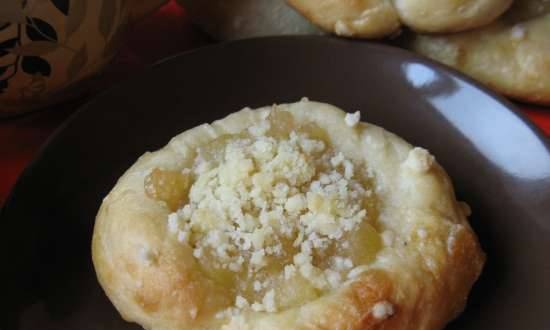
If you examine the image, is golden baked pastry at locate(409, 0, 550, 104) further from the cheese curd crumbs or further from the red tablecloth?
the cheese curd crumbs

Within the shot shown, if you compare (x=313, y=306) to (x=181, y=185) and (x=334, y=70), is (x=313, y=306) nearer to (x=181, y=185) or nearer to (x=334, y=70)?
(x=181, y=185)

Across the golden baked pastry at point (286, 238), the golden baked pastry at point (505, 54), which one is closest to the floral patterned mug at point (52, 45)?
the golden baked pastry at point (286, 238)

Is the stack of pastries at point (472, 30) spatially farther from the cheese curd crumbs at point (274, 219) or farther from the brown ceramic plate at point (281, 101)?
the cheese curd crumbs at point (274, 219)

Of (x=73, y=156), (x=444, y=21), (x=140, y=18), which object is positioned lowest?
(x=73, y=156)

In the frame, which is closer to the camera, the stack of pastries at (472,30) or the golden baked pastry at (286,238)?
the golden baked pastry at (286,238)

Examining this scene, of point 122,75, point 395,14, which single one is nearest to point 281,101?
point 395,14

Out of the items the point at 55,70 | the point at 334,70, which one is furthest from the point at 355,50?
the point at 55,70

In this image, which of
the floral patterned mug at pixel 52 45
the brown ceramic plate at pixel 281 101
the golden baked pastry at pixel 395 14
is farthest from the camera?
the golden baked pastry at pixel 395 14

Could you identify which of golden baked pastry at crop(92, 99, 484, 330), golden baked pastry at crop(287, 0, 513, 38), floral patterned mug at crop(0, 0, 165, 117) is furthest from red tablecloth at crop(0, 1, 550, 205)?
golden baked pastry at crop(92, 99, 484, 330)
